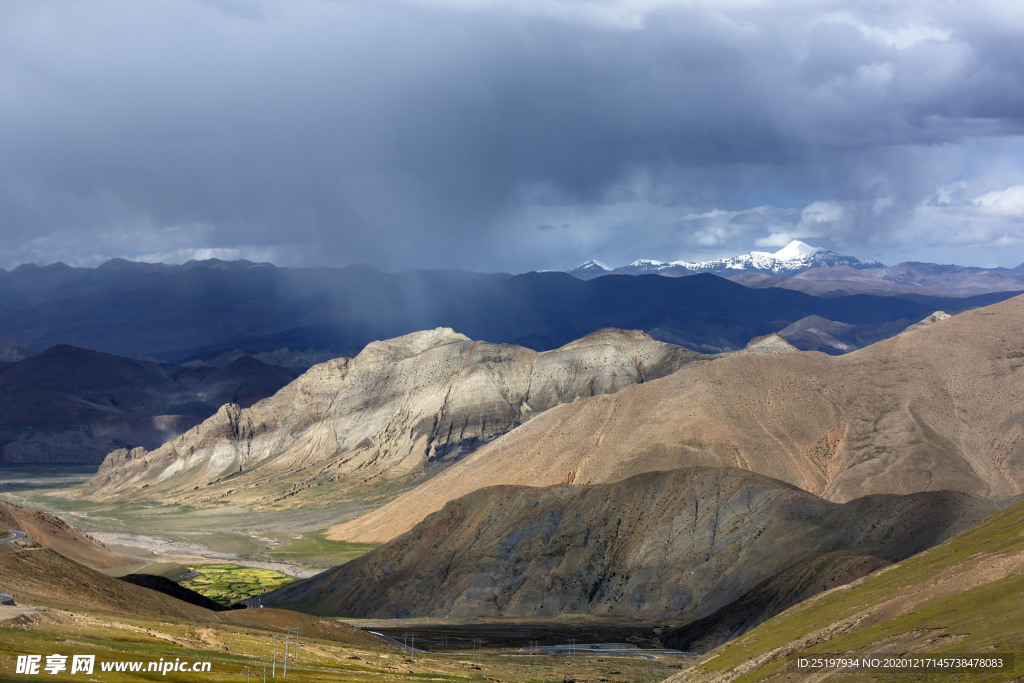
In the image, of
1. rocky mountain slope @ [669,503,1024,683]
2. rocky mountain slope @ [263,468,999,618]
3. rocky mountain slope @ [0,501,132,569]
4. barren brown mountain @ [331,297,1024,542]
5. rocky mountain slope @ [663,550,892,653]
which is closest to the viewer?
rocky mountain slope @ [669,503,1024,683]

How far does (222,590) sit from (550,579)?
59717 millimetres

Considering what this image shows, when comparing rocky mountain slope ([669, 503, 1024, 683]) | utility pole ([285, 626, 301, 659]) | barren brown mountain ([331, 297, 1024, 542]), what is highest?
barren brown mountain ([331, 297, 1024, 542])

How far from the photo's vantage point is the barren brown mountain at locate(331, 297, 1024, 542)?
146m

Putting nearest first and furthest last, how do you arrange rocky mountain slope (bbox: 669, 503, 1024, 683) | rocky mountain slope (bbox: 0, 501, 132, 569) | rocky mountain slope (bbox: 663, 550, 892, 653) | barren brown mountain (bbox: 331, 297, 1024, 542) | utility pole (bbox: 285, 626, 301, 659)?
rocky mountain slope (bbox: 669, 503, 1024, 683), utility pole (bbox: 285, 626, 301, 659), rocky mountain slope (bbox: 663, 550, 892, 653), rocky mountain slope (bbox: 0, 501, 132, 569), barren brown mountain (bbox: 331, 297, 1024, 542)

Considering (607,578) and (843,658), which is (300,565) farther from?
(843,658)

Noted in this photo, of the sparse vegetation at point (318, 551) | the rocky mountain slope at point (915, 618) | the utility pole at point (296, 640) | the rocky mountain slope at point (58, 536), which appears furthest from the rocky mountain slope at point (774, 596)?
the sparse vegetation at point (318, 551)

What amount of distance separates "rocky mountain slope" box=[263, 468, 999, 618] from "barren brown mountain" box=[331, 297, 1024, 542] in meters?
25.0

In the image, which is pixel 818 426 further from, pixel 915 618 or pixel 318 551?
pixel 915 618

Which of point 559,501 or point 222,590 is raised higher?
point 559,501

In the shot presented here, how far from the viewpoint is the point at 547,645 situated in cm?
9000

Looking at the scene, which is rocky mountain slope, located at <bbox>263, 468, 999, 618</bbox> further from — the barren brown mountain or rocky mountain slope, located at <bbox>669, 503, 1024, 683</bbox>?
rocky mountain slope, located at <bbox>669, 503, 1024, 683</bbox>

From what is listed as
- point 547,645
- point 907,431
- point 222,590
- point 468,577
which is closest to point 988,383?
point 907,431

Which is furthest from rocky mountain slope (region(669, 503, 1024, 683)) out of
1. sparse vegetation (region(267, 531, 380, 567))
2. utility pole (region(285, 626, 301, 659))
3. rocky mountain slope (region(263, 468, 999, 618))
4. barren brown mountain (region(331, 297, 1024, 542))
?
sparse vegetation (region(267, 531, 380, 567))

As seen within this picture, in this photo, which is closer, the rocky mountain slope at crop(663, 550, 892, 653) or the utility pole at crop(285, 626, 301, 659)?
the utility pole at crop(285, 626, 301, 659)
